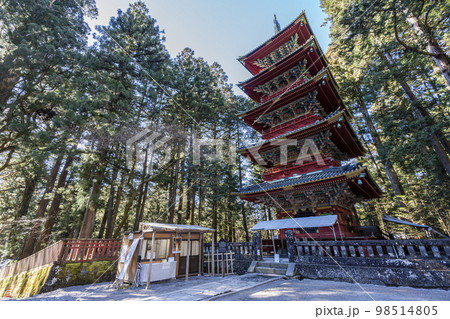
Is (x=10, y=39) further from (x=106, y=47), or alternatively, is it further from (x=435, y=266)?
(x=435, y=266)

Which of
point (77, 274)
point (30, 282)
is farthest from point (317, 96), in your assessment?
point (30, 282)

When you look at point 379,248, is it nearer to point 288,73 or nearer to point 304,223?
point 304,223

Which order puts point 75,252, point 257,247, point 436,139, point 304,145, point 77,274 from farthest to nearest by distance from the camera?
point 436,139, point 304,145, point 257,247, point 75,252, point 77,274

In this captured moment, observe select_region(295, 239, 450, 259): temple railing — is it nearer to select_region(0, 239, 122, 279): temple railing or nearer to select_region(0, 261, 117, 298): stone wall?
select_region(0, 261, 117, 298): stone wall

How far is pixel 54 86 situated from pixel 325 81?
16.6 metres

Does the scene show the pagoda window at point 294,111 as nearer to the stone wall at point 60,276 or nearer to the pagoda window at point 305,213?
the pagoda window at point 305,213

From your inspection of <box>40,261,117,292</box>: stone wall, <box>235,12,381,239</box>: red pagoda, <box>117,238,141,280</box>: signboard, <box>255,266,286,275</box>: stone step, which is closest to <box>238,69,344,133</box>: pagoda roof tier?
<box>235,12,381,239</box>: red pagoda

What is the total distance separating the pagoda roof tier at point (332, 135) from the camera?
32.2 feet

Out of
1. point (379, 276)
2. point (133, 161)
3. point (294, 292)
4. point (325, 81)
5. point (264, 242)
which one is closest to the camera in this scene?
point (294, 292)

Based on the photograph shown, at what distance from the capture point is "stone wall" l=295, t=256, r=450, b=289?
18.0ft

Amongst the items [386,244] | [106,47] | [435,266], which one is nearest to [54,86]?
[106,47]

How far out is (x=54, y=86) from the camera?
12.1m

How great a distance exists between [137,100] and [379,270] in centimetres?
1622

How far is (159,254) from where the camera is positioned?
26.2 ft
